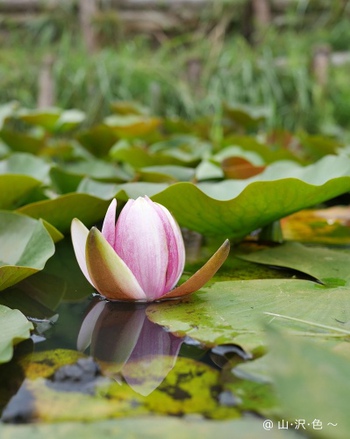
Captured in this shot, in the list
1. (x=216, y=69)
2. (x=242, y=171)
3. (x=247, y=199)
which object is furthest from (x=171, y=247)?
(x=216, y=69)

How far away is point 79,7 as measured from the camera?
160 inches

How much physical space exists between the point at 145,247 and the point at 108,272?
0.04m

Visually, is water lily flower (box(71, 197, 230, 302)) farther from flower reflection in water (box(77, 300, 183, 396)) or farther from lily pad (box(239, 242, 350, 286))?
lily pad (box(239, 242, 350, 286))

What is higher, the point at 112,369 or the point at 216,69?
the point at 216,69

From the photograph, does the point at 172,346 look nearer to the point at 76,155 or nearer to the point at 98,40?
the point at 76,155

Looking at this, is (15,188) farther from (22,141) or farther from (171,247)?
(22,141)

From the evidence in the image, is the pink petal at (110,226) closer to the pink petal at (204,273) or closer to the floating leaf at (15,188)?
the pink petal at (204,273)

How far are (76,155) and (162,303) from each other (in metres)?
0.96

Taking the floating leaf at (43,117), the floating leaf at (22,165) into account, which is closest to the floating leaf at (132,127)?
the floating leaf at (43,117)

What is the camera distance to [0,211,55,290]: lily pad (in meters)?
0.44

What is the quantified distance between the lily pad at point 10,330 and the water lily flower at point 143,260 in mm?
70

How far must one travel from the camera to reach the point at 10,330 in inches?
13.8

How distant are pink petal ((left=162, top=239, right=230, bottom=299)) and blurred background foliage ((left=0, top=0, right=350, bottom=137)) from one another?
1.75m

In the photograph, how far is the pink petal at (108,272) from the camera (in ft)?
1.29
